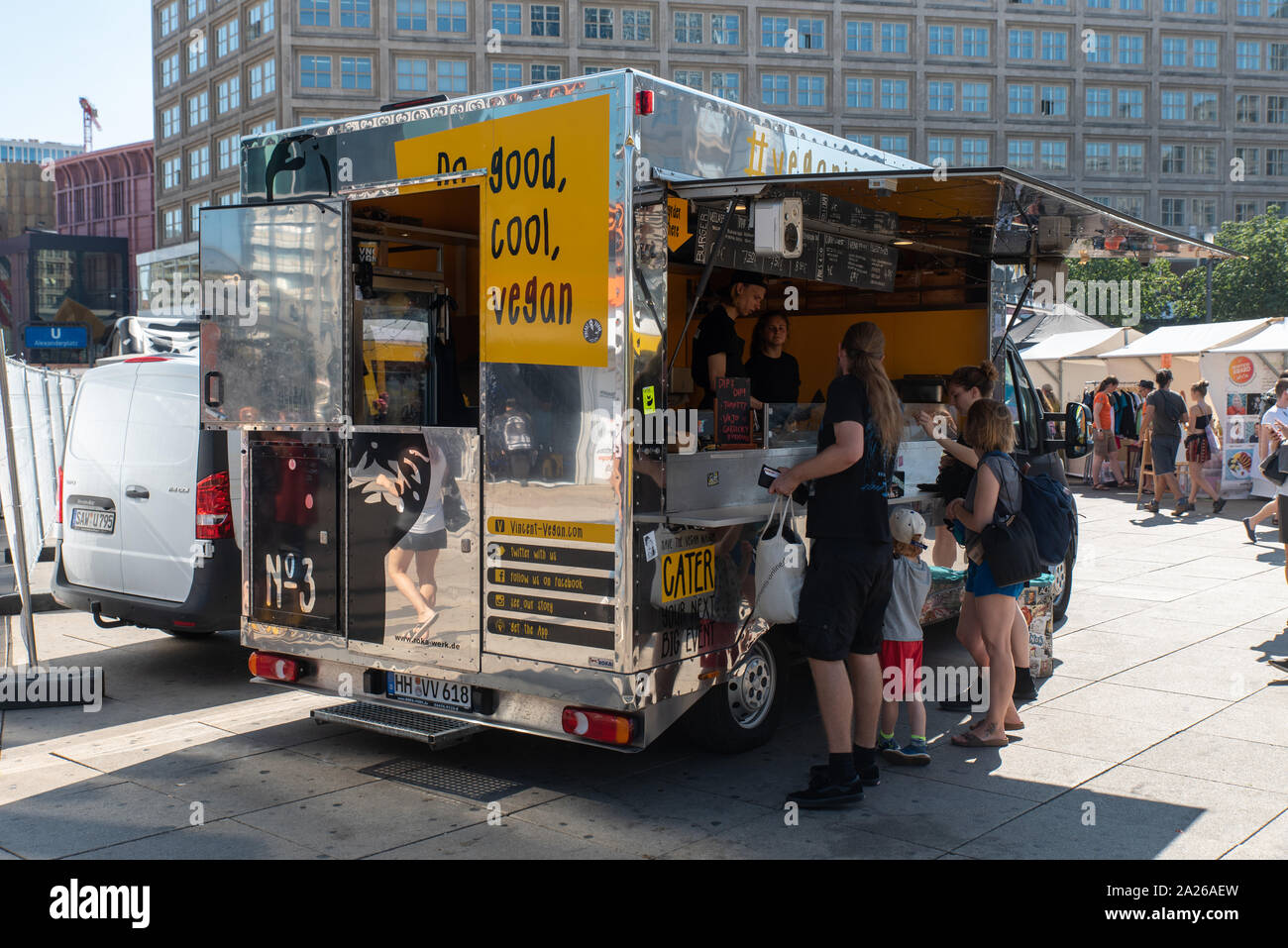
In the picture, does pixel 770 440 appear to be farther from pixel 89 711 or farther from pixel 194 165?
pixel 194 165

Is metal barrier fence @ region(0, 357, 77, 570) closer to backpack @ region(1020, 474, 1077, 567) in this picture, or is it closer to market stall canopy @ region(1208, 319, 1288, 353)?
backpack @ region(1020, 474, 1077, 567)

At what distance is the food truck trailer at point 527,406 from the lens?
471cm

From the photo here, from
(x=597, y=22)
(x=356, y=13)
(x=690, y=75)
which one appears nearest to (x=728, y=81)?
(x=690, y=75)

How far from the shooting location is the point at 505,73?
6744cm

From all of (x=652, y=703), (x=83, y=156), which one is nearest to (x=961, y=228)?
(x=652, y=703)

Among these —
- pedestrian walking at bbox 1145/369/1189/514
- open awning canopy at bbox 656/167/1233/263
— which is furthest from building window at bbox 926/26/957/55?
open awning canopy at bbox 656/167/1233/263

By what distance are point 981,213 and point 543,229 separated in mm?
2933

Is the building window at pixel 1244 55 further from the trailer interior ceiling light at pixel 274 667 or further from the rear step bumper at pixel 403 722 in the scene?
the trailer interior ceiling light at pixel 274 667

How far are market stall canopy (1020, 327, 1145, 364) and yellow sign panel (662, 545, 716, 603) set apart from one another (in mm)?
18525

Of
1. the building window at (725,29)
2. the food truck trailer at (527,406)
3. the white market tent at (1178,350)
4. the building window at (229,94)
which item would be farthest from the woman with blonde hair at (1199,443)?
the building window at (229,94)

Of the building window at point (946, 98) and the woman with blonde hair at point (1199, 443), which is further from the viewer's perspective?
the building window at point (946, 98)

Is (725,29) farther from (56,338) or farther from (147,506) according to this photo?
(147,506)

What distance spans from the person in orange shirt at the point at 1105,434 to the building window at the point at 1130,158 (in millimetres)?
61832
